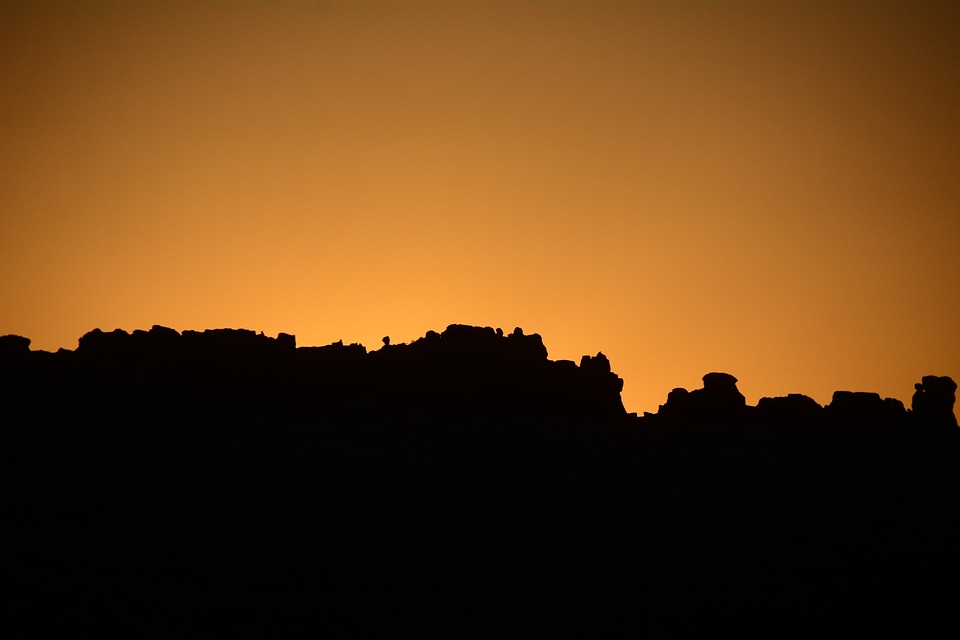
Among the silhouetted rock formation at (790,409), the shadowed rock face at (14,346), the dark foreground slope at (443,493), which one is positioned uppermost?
the shadowed rock face at (14,346)

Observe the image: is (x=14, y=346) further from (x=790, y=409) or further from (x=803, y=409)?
(x=803, y=409)

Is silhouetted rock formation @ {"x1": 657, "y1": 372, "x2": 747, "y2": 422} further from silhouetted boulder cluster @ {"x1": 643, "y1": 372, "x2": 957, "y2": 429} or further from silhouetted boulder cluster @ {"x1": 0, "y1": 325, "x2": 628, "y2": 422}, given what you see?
silhouetted boulder cluster @ {"x1": 0, "y1": 325, "x2": 628, "y2": 422}

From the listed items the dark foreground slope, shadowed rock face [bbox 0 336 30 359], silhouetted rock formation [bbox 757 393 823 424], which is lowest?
the dark foreground slope

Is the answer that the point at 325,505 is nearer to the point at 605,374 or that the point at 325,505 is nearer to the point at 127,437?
the point at 127,437

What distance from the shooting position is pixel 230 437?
59344 millimetres

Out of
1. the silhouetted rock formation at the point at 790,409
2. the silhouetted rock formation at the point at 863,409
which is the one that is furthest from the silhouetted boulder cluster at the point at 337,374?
the silhouetted rock formation at the point at 863,409

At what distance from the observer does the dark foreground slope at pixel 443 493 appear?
40.7 metres

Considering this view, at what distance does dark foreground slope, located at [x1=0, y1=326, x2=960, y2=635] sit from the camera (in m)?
40.7

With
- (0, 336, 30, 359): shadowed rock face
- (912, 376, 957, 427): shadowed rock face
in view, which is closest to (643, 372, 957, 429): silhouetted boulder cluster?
(912, 376, 957, 427): shadowed rock face

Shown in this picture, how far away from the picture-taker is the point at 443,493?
53812 mm

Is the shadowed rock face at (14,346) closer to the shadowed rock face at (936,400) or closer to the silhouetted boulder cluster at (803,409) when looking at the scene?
the silhouetted boulder cluster at (803,409)

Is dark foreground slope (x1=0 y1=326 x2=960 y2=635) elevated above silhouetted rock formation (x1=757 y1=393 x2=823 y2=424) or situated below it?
below

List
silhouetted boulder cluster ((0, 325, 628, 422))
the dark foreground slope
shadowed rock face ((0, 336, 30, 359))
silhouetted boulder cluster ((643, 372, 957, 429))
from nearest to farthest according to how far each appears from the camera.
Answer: the dark foreground slope < silhouetted boulder cluster ((0, 325, 628, 422)) < shadowed rock face ((0, 336, 30, 359)) < silhouetted boulder cluster ((643, 372, 957, 429))

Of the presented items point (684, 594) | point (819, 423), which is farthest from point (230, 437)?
point (819, 423)
